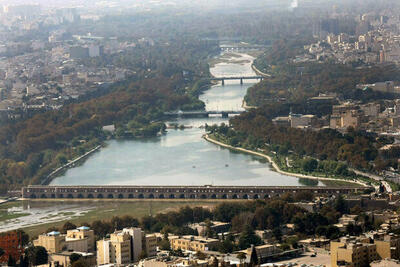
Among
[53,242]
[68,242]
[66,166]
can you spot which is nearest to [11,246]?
[53,242]

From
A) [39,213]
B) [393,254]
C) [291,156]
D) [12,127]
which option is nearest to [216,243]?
[393,254]

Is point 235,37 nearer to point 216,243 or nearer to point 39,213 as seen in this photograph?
point 39,213

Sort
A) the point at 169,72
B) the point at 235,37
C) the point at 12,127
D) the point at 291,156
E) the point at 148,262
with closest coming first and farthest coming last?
the point at 148,262 → the point at 291,156 → the point at 12,127 → the point at 169,72 → the point at 235,37

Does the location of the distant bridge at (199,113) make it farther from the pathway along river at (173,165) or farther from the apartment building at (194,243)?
the apartment building at (194,243)

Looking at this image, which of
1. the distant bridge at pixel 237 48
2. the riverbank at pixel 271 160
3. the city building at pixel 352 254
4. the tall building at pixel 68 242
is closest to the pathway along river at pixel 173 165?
the riverbank at pixel 271 160

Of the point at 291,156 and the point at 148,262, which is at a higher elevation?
the point at 148,262

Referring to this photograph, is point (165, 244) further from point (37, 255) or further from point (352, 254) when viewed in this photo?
point (352, 254)
